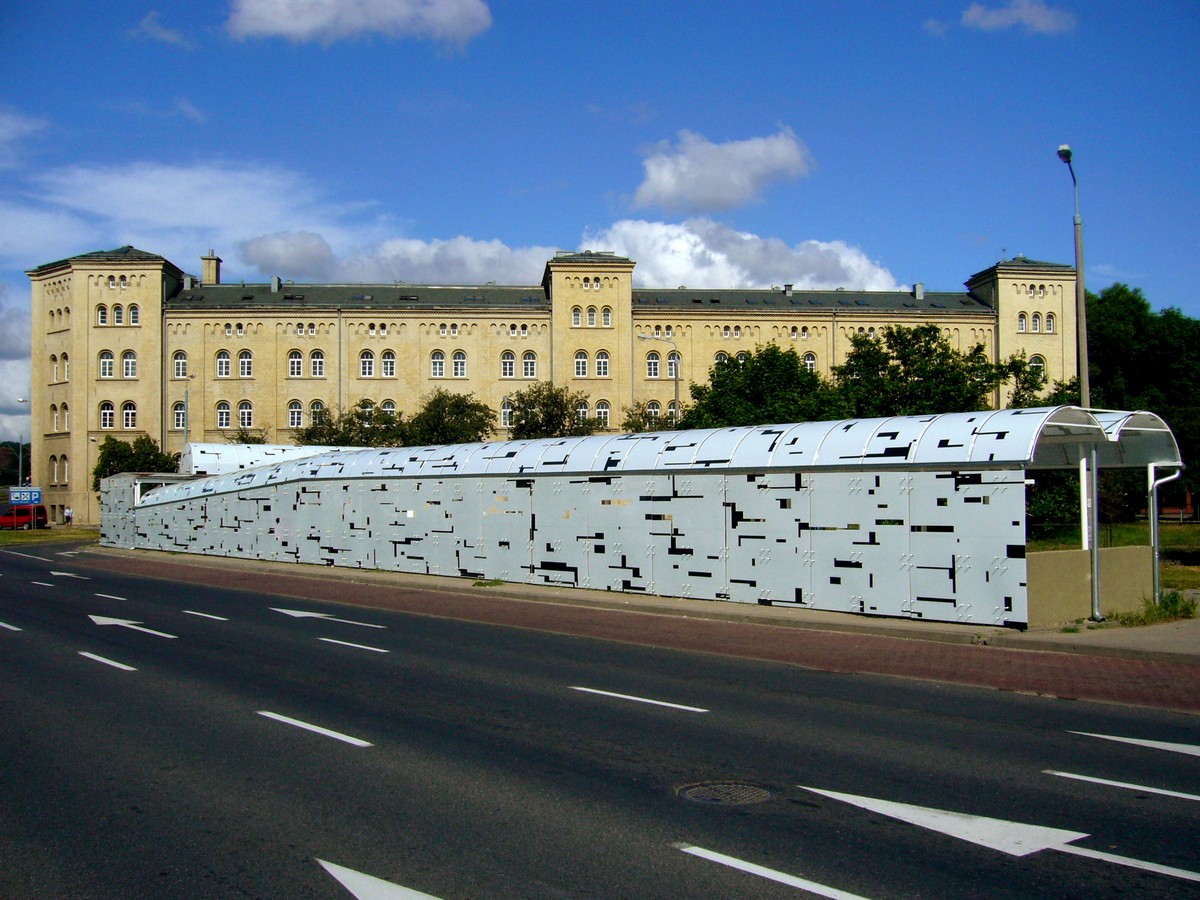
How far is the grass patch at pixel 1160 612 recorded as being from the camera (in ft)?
52.9

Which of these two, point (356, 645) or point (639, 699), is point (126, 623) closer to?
point (356, 645)

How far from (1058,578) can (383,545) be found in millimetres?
19267

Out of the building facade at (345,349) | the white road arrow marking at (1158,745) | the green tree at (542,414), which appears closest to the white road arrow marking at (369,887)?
the white road arrow marking at (1158,745)

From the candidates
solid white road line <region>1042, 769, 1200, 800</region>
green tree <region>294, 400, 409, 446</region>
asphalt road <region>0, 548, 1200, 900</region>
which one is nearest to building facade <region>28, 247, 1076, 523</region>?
green tree <region>294, 400, 409, 446</region>

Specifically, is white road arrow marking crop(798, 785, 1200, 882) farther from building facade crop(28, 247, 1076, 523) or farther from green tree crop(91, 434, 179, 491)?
green tree crop(91, 434, 179, 491)

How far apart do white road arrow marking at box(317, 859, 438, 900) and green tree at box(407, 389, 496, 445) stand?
5909 cm

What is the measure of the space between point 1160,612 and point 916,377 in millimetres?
20371

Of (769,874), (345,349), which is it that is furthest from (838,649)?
(345,349)

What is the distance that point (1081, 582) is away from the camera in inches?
650

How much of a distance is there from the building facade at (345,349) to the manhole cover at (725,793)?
7086 centimetres

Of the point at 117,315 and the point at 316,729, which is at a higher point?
the point at 117,315

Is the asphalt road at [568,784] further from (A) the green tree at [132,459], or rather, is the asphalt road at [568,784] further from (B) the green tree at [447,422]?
(A) the green tree at [132,459]

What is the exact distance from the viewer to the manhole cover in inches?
281

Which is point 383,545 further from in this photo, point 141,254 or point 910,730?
point 141,254
